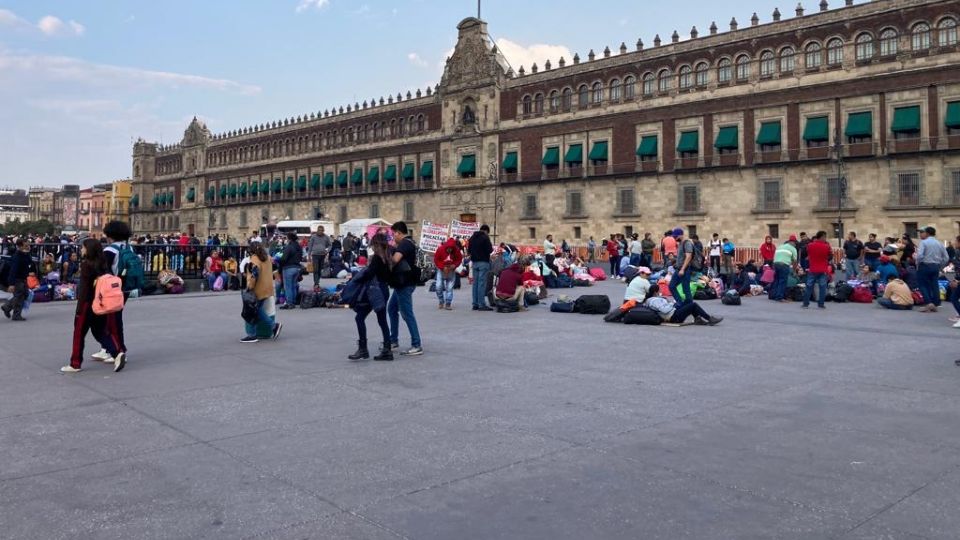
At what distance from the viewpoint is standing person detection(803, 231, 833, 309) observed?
14.5 m

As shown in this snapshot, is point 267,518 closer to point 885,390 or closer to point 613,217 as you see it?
point 885,390

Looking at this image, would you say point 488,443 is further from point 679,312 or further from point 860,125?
point 860,125

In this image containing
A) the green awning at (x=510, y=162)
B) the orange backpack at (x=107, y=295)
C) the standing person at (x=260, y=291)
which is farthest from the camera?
the green awning at (x=510, y=162)

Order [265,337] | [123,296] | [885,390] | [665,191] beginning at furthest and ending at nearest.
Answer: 1. [665,191]
2. [265,337]
3. [123,296]
4. [885,390]

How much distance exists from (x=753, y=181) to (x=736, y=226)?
2399 mm

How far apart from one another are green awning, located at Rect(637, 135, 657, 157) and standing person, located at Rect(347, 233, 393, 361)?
34.2m

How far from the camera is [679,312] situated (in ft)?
38.0

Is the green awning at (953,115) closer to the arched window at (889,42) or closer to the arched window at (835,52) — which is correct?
the arched window at (889,42)

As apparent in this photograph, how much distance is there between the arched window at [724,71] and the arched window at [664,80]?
8.87 ft

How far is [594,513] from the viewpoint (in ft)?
12.3

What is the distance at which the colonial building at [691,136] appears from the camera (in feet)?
107

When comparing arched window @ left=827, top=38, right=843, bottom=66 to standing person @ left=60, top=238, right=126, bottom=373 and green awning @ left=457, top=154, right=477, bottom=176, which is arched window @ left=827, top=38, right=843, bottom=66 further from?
standing person @ left=60, top=238, right=126, bottom=373

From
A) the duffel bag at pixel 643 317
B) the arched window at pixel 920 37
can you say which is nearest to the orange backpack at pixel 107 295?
the duffel bag at pixel 643 317

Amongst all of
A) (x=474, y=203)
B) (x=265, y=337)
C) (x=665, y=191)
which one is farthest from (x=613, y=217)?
(x=265, y=337)
